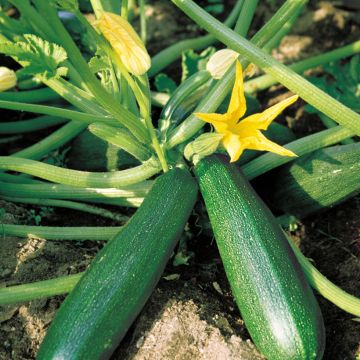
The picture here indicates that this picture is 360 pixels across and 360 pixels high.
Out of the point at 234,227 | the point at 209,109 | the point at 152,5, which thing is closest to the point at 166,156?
the point at 209,109

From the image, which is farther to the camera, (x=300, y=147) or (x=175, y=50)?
(x=175, y=50)

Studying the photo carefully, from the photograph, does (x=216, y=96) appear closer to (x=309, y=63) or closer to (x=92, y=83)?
(x=92, y=83)

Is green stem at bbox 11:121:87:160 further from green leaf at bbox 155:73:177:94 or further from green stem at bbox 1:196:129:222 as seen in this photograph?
green leaf at bbox 155:73:177:94

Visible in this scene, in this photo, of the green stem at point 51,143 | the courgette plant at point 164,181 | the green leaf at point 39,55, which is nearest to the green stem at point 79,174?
the courgette plant at point 164,181

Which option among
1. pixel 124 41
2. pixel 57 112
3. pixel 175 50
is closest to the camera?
pixel 124 41

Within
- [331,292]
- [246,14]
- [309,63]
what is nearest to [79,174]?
[246,14]

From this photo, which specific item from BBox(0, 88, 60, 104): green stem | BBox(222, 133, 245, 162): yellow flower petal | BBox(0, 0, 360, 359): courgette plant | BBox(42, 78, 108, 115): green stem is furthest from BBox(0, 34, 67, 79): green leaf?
BBox(0, 88, 60, 104): green stem

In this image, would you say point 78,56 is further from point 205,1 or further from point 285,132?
point 205,1
